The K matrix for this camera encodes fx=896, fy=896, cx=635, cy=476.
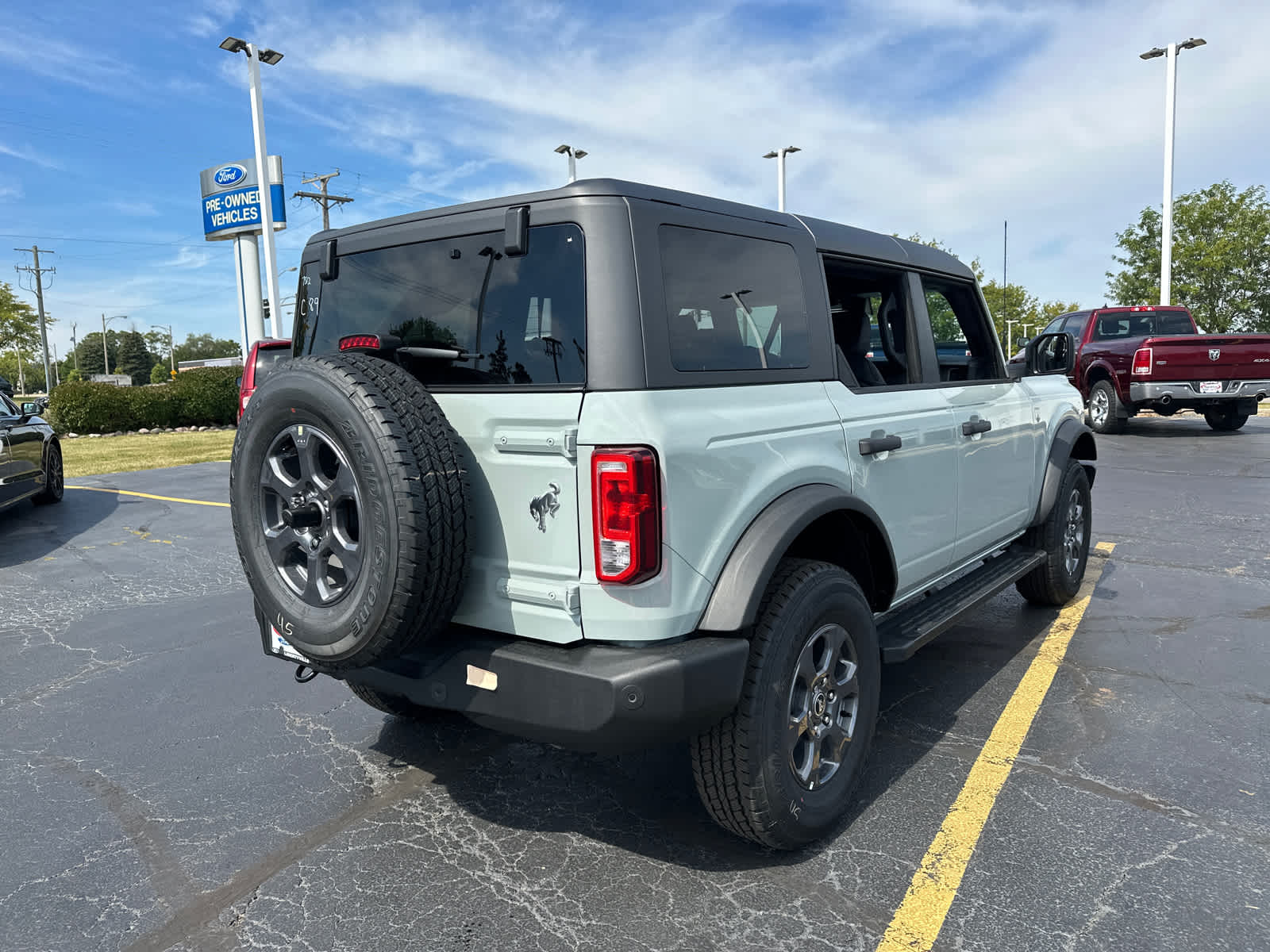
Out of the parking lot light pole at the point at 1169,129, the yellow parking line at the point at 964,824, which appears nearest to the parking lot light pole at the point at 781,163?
the parking lot light pole at the point at 1169,129

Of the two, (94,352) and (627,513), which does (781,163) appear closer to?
(627,513)

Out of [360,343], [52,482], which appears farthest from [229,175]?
[360,343]

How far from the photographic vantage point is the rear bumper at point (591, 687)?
2299mm

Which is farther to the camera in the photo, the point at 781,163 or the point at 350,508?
the point at 781,163

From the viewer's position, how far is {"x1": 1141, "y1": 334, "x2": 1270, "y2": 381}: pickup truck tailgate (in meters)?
13.5

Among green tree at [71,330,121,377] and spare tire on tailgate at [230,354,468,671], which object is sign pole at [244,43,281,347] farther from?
green tree at [71,330,121,377]

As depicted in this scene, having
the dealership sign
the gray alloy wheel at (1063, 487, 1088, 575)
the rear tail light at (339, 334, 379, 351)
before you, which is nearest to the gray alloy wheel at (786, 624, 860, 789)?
the rear tail light at (339, 334, 379, 351)

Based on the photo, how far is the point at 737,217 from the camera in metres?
2.89

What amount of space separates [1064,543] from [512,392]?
3.79 m

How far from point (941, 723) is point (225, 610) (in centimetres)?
433

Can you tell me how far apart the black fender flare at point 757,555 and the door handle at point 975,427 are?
4.21 feet

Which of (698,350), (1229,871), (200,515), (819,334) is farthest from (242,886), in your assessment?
(200,515)

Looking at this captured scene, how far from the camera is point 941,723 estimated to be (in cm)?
370

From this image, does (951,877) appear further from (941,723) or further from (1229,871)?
(941,723)
